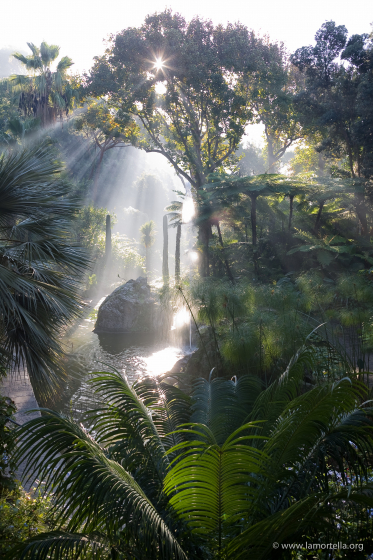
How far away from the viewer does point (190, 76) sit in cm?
1633

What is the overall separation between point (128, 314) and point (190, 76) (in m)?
10.7

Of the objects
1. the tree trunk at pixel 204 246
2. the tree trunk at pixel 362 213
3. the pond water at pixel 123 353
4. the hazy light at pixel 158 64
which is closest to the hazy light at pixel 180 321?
the pond water at pixel 123 353

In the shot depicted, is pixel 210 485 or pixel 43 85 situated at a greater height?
pixel 43 85

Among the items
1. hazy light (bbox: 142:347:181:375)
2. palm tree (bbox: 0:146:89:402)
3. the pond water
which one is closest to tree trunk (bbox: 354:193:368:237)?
the pond water

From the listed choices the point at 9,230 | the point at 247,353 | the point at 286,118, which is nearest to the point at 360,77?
the point at 286,118

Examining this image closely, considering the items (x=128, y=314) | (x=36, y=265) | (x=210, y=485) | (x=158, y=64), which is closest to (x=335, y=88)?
(x=158, y=64)

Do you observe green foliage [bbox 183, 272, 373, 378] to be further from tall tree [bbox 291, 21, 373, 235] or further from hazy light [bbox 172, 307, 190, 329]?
tall tree [bbox 291, 21, 373, 235]

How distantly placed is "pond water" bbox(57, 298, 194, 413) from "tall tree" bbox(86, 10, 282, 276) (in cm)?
468

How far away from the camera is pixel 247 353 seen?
6.11 meters

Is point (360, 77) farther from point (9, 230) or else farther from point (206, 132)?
point (9, 230)

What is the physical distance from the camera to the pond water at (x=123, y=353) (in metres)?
10.0

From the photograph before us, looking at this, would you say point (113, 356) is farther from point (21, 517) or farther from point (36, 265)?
point (21, 517)

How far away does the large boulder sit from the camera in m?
16.0

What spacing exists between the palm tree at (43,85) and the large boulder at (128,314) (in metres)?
13.8
